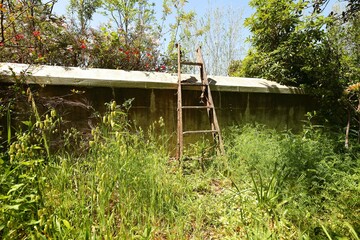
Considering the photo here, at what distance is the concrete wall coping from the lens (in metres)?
2.55

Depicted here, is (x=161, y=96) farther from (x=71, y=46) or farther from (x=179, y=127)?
(x=71, y=46)

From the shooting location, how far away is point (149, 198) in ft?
5.84

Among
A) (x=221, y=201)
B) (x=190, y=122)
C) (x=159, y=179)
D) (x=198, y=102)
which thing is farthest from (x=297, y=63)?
(x=159, y=179)

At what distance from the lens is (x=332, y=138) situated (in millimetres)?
3662

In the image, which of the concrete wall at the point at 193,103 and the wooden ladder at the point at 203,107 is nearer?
the concrete wall at the point at 193,103

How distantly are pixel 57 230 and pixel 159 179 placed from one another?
85cm

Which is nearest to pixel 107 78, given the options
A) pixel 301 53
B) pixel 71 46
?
pixel 71 46

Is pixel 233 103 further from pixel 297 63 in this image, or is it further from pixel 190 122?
pixel 297 63

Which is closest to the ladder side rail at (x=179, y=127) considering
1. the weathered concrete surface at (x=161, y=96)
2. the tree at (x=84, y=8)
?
the weathered concrete surface at (x=161, y=96)

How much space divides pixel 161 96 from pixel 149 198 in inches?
70.7

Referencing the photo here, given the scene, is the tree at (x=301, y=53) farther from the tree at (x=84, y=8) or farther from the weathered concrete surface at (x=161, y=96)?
the tree at (x=84, y=8)

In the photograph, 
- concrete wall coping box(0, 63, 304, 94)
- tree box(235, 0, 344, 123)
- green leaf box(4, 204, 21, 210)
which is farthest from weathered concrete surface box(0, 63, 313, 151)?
green leaf box(4, 204, 21, 210)

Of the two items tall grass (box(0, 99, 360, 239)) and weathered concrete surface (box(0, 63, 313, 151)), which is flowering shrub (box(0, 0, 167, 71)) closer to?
weathered concrete surface (box(0, 63, 313, 151))

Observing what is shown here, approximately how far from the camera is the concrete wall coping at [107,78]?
8.36 ft
